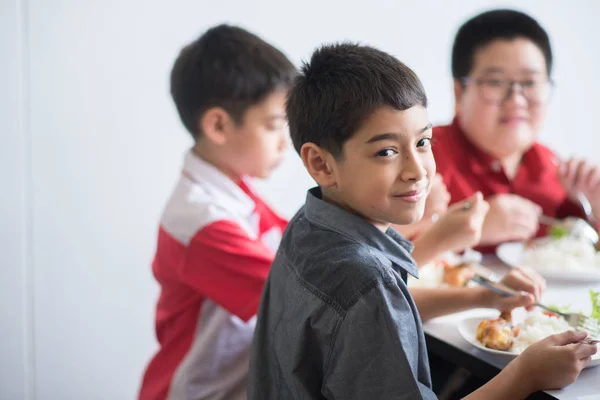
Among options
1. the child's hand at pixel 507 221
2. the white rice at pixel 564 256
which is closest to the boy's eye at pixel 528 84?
the child's hand at pixel 507 221

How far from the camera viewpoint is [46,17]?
1.94 meters

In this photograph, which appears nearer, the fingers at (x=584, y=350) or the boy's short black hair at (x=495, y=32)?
the fingers at (x=584, y=350)

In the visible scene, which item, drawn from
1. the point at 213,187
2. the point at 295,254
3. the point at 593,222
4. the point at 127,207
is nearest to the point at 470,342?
the point at 295,254

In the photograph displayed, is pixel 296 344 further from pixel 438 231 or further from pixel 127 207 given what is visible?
pixel 127 207

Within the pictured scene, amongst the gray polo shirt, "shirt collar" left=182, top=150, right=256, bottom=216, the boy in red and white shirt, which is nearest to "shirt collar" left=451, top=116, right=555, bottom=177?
the boy in red and white shirt

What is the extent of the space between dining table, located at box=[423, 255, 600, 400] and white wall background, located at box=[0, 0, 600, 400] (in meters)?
1.11

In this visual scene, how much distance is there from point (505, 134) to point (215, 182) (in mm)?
766

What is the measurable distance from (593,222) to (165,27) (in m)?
1.39

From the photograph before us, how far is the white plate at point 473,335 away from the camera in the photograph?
1.01 m

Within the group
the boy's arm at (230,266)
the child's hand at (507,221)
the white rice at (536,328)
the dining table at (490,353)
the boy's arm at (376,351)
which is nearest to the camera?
the boy's arm at (376,351)

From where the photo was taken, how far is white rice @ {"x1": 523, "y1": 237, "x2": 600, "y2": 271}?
4.89 ft

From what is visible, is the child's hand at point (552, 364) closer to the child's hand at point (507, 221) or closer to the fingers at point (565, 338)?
the fingers at point (565, 338)

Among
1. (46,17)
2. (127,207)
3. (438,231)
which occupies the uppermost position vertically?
(46,17)

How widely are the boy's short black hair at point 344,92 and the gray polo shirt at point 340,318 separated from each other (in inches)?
4.2
